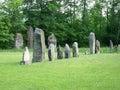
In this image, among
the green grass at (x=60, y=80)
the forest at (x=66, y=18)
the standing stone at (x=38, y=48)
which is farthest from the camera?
the forest at (x=66, y=18)

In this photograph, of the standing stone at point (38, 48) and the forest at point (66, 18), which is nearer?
the standing stone at point (38, 48)

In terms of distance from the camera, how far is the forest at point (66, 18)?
1823 inches

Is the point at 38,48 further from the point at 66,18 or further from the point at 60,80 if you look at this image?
the point at 66,18

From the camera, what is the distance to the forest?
4631 cm

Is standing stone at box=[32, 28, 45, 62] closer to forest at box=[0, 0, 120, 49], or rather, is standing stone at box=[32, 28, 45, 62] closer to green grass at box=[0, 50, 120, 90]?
green grass at box=[0, 50, 120, 90]

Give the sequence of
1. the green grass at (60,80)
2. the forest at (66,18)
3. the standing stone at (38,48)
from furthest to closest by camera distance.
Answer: the forest at (66,18)
the standing stone at (38,48)
the green grass at (60,80)

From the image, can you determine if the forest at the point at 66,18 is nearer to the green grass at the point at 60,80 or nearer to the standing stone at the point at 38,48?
the standing stone at the point at 38,48

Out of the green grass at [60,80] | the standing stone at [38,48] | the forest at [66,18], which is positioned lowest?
the green grass at [60,80]

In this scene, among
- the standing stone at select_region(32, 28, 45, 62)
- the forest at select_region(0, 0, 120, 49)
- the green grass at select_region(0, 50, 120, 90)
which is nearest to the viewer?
the green grass at select_region(0, 50, 120, 90)

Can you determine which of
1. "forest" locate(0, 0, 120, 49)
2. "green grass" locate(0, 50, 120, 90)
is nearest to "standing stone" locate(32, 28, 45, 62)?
"green grass" locate(0, 50, 120, 90)

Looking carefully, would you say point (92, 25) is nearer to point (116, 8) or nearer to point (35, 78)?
point (116, 8)

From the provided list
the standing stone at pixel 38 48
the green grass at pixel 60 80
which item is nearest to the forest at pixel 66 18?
the standing stone at pixel 38 48

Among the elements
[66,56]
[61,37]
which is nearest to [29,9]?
[61,37]

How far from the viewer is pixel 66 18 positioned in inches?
2099
